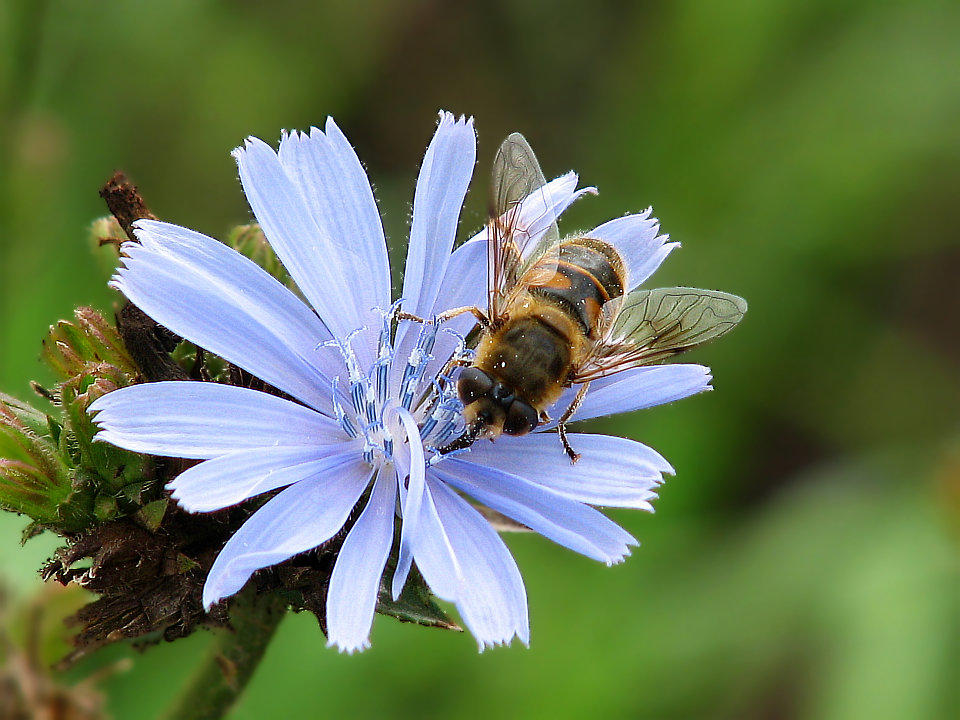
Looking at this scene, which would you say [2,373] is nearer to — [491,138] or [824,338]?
[491,138]

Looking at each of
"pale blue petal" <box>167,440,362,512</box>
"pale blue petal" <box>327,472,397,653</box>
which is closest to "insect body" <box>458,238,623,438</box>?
"pale blue petal" <box>327,472,397,653</box>

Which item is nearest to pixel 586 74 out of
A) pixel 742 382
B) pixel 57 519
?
pixel 742 382

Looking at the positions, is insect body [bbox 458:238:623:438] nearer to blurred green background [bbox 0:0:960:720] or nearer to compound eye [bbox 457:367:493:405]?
compound eye [bbox 457:367:493:405]

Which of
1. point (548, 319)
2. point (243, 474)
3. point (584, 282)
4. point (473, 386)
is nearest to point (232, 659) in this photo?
point (243, 474)

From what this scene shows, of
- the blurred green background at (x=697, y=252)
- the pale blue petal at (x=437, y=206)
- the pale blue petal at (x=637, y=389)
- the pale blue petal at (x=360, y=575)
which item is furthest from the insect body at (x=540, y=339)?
the blurred green background at (x=697, y=252)

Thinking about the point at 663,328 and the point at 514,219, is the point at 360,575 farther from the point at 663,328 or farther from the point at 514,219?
the point at 514,219

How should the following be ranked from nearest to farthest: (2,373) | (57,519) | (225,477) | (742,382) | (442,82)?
(225,477), (57,519), (2,373), (742,382), (442,82)
